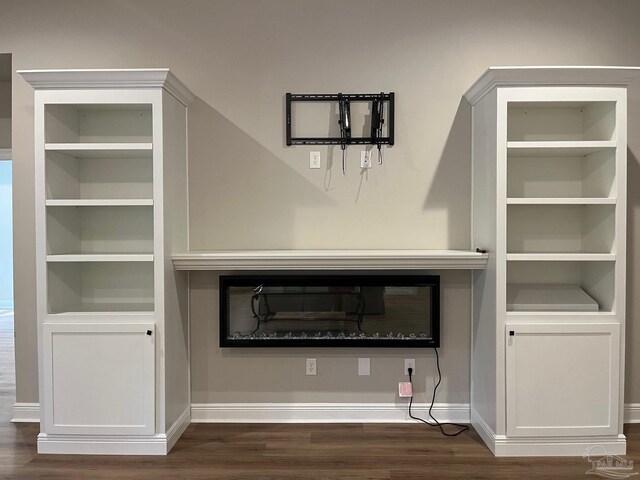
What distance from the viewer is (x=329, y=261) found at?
2.66 meters

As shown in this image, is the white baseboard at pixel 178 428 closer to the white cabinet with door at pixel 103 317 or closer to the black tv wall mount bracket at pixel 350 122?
the white cabinet with door at pixel 103 317

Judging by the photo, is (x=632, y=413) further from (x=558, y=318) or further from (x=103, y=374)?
(x=103, y=374)

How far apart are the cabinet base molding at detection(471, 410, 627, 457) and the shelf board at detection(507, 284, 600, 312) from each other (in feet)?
2.21

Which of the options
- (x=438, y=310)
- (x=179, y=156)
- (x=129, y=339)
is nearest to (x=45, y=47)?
(x=179, y=156)

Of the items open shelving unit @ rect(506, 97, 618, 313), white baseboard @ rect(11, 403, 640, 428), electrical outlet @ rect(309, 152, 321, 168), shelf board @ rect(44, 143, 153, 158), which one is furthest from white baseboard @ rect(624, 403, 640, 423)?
shelf board @ rect(44, 143, 153, 158)

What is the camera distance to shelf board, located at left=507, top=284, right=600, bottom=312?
106 inches

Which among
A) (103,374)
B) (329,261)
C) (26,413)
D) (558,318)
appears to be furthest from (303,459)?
(26,413)

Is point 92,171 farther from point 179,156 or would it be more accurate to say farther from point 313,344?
point 313,344

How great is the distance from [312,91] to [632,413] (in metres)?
2.79

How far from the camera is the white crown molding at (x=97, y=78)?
98.2 inches

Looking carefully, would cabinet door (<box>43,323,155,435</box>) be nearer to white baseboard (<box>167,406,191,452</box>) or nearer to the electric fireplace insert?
white baseboard (<box>167,406,191,452</box>)

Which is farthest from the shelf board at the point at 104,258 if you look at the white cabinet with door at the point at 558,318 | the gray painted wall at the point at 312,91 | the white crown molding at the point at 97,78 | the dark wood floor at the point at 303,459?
the white cabinet with door at the point at 558,318

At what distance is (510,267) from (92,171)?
2.58 metres

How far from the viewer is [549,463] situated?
2.49 metres
